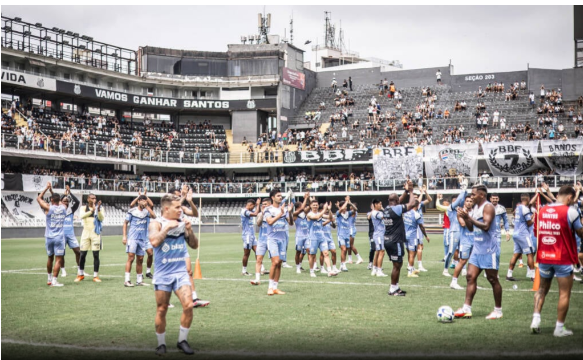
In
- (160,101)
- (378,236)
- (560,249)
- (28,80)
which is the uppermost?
(28,80)

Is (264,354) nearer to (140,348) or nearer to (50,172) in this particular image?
(140,348)

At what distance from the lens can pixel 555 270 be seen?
31.9ft

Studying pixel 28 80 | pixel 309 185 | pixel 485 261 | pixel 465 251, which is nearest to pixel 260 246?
pixel 465 251

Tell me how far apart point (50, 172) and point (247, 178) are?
21129 millimetres

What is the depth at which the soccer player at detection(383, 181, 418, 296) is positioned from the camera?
13.7m

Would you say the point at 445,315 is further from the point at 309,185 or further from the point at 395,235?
the point at 309,185

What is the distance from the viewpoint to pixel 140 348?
893 centimetres

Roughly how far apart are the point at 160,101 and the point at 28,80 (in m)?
15.0

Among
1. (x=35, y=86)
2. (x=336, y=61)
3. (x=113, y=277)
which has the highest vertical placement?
(x=336, y=61)

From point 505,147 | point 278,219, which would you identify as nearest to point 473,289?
point 278,219

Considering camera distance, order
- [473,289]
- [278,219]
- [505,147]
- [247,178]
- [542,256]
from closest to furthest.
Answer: [542,256] < [473,289] < [278,219] < [505,147] < [247,178]

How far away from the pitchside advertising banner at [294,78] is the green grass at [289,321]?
179ft

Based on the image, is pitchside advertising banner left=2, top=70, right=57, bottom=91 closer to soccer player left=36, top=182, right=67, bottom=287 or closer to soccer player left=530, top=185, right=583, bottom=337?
soccer player left=36, top=182, right=67, bottom=287

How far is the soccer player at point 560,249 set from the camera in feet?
31.2
